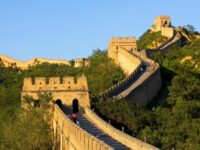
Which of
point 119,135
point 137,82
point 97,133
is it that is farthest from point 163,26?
point 119,135

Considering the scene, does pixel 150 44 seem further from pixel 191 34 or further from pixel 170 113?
pixel 170 113

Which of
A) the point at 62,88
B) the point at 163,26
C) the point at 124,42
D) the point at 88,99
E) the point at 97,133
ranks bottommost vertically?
the point at 97,133

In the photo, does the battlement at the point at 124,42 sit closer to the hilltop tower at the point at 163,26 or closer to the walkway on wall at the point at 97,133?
the hilltop tower at the point at 163,26

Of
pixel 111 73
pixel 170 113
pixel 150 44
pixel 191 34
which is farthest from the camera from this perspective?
pixel 191 34

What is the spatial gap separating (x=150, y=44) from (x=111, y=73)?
2145cm

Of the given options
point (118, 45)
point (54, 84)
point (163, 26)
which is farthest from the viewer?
point (163, 26)

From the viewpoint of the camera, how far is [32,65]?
3703 inches

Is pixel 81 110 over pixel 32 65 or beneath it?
beneath

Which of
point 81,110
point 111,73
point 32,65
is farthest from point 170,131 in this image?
point 32,65

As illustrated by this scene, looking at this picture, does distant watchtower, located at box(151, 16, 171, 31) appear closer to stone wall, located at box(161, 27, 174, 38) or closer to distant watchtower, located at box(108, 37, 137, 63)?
stone wall, located at box(161, 27, 174, 38)

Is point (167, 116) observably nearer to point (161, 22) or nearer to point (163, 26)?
point (163, 26)

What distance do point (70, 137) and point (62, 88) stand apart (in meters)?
6.92

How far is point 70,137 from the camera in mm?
26938

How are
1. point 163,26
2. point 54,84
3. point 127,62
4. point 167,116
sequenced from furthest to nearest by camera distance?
point 163,26 < point 127,62 < point 167,116 < point 54,84
